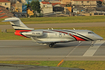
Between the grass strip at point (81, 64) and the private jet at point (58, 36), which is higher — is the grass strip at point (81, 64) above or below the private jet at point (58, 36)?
below

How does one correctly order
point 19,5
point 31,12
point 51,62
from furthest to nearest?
point 19,5
point 31,12
point 51,62

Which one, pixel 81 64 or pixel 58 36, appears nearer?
pixel 81 64

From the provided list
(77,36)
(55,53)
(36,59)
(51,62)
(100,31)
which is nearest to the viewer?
(51,62)

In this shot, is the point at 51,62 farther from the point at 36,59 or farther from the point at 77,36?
the point at 77,36

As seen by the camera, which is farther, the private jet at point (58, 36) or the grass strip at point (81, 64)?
the private jet at point (58, 36)

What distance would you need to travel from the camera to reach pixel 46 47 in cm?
3619

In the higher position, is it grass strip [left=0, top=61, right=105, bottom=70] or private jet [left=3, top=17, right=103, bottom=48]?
private jet [left=3, top=17, right=103, bottom=48]

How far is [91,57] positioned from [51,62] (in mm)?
5691

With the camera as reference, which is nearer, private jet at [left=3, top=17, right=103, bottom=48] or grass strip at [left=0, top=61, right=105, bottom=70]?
grass strip at [left=0, top=61, right=105, bottom=70]

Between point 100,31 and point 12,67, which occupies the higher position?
point 12,67

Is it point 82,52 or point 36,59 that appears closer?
point 36,59

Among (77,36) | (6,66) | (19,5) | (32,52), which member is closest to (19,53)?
(32,52)

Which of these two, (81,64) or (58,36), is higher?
(58,36)

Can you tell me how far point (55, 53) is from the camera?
31.0 m
